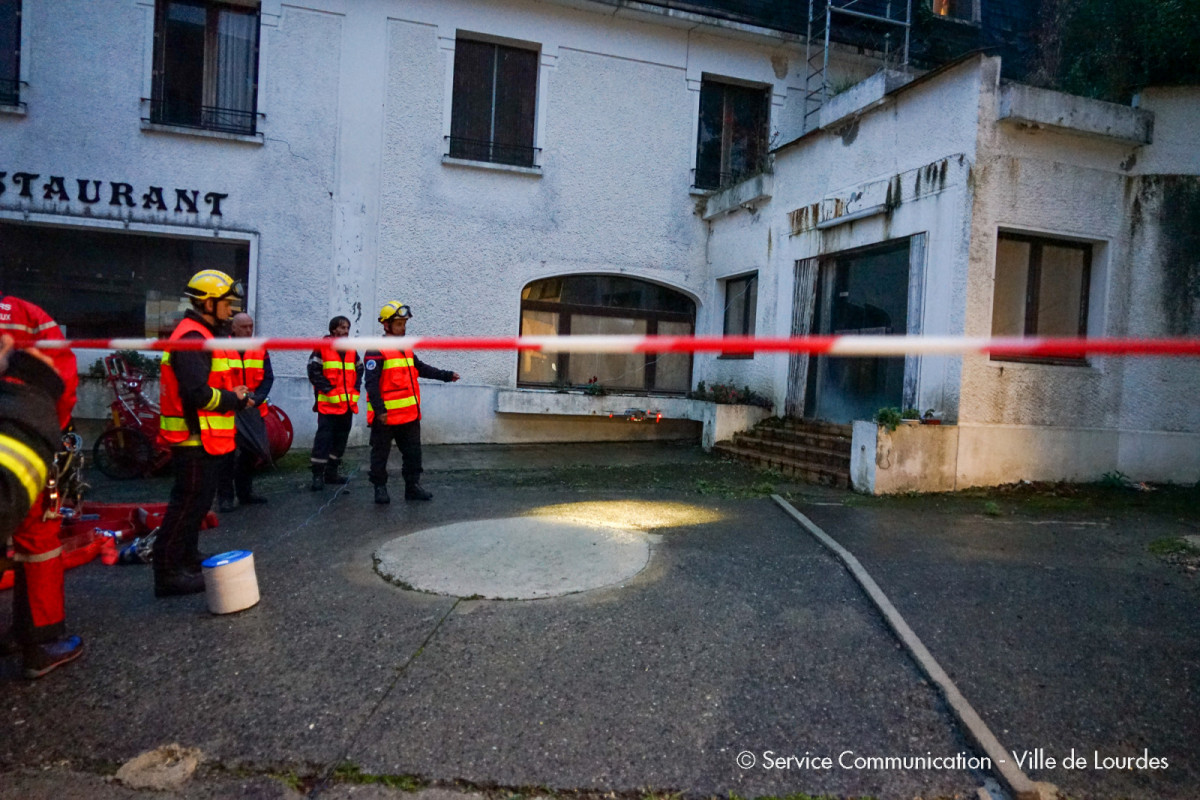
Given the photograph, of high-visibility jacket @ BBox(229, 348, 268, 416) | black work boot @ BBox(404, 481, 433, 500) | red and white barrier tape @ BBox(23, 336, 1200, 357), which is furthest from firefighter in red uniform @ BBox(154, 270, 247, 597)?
black work boot @ BBox(404, 481, 433, 500)

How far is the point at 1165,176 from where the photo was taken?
23.5 feet

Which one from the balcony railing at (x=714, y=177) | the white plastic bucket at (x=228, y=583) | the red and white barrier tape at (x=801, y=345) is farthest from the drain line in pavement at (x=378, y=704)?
the balcony railing at (x=714, y=177)


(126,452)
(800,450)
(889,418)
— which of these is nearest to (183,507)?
(126,452)

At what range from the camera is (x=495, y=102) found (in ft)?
33.8

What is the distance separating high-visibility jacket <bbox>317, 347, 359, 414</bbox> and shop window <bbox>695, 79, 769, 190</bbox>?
701 cm

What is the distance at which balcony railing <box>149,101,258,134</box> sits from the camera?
934 cm

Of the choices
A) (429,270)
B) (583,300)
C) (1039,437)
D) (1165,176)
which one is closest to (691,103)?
(583,300)

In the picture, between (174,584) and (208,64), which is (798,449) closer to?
(174,584)

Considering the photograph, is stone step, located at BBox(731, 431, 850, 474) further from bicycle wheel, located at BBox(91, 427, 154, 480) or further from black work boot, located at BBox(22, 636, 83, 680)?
bicycle wheel, located at BBox(91, 427, 154, 480)

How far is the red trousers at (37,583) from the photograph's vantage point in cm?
278

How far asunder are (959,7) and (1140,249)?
7333 mm

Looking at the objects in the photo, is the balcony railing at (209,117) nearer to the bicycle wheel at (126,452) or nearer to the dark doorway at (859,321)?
the bicycle wheel at (126,452)

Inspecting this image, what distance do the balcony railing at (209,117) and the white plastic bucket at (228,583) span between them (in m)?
8.15

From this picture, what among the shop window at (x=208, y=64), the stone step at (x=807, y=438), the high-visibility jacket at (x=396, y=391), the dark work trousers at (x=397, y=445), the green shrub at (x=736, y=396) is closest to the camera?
the high-visibility jacket at (x=396, y=391)
